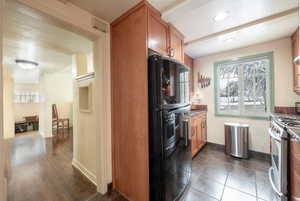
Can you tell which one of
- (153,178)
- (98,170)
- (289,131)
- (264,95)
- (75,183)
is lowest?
(75,183)

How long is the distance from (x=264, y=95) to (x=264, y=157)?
136cm

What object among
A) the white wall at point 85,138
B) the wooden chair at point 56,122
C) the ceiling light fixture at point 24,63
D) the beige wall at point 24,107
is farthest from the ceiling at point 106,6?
the beige wall at point 24,107

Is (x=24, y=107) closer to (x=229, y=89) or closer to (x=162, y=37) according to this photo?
(x=162, y=37)

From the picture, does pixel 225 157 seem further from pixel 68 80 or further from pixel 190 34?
pixel 68 80

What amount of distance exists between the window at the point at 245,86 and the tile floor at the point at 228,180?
3.67 ft

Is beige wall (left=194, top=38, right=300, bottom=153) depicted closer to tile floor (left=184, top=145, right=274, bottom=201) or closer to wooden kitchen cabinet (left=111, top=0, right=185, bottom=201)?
tile floor (left=184, top=145, right=274, bottom=201)

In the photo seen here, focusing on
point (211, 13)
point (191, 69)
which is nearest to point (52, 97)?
point (191, 69)

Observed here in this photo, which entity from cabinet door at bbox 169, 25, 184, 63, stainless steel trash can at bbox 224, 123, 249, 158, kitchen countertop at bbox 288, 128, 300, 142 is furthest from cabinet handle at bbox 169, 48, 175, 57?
stainless steel trash can at bbox 224, 123, 249, 158

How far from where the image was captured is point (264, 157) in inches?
103

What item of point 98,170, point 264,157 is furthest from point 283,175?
point 98,170

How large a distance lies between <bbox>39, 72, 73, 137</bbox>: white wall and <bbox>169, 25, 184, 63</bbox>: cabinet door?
502 centimetres

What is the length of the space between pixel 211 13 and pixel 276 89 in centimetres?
223

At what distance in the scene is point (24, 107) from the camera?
6.45 meters

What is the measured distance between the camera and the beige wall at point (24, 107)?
6.22m
